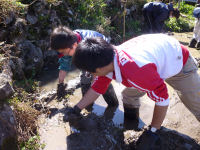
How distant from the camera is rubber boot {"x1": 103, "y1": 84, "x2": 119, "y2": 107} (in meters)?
3.49

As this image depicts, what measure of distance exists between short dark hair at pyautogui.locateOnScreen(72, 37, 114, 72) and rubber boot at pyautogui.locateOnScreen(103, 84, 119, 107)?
1.59 meters

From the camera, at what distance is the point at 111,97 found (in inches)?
141

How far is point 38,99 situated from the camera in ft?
11.8

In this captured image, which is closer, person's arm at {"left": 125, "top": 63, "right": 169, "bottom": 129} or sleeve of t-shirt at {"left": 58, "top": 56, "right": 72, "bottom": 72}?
person's arm at {"left": 125, "top": 63, "right": 169, "bottom": 129}

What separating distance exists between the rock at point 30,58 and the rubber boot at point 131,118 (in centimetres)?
222

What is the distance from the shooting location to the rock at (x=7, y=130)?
88.7 inches

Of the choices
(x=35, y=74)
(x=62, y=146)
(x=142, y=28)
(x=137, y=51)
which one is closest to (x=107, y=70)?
(x=137, y=51)

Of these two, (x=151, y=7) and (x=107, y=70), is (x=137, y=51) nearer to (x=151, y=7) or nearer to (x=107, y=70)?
(x=107, y=70)

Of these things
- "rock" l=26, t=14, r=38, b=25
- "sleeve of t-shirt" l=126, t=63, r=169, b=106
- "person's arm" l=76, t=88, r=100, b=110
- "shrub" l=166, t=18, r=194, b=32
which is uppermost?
"sleeve of t-shirt" l=126, t=63, r=169, b=106

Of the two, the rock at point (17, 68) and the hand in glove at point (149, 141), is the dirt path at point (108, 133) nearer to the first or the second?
the hand in glove at point (149, 141)

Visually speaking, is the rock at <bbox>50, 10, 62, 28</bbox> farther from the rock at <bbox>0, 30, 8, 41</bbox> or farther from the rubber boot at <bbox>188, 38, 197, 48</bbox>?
the rubber boot at <bbox>188, 38, 197, 48</bbox>

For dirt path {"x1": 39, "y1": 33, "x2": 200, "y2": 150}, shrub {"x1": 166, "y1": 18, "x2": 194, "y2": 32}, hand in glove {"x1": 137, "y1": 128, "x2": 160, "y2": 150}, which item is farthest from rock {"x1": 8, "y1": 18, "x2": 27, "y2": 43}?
shrub {"x1": 166, "y1": 18, "x2": 194, "y2": 32}

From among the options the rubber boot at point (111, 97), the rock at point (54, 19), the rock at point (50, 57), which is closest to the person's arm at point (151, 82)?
the rubber boot at point (111, 97)

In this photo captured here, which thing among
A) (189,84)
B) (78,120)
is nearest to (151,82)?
(189,84)
